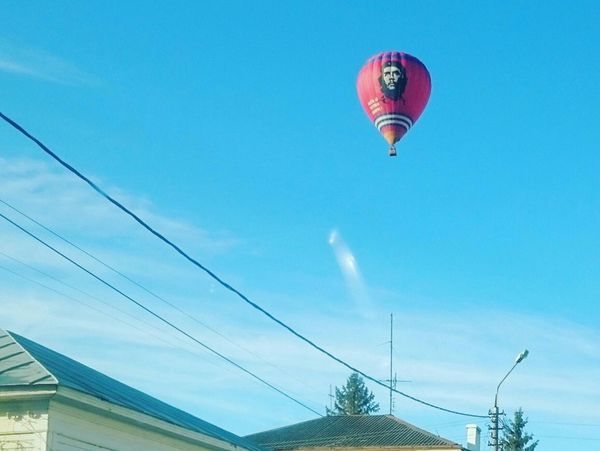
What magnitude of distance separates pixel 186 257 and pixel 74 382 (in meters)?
2.71

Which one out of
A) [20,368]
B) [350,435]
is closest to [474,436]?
[350,435]

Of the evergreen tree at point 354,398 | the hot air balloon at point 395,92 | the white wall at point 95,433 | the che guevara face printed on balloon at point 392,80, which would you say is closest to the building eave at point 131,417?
the white wall at point 95,433

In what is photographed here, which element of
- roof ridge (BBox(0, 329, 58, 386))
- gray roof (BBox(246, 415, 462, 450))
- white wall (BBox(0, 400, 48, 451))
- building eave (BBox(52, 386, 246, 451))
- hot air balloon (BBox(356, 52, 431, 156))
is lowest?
white wall (BBox(0, 400, 48, 451))

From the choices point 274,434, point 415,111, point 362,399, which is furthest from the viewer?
point 362,399

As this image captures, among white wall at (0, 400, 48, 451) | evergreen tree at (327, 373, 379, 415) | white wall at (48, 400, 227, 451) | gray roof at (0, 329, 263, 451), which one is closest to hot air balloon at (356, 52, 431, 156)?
gray roof at (0, 329, 263, 451)

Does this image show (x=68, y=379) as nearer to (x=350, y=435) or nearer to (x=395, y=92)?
(x=395, y=92)

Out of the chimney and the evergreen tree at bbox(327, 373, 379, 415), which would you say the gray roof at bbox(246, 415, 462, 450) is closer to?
the chimney

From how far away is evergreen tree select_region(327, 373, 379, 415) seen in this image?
302 ft

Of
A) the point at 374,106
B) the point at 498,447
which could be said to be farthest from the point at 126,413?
the point at 498,447

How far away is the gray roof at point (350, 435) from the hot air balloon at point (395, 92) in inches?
728

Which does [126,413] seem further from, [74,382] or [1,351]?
[1,351]

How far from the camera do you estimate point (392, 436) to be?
39969mm

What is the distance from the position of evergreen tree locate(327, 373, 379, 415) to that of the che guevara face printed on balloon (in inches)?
2805

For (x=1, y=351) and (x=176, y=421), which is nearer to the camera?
(x=1, y=351)
